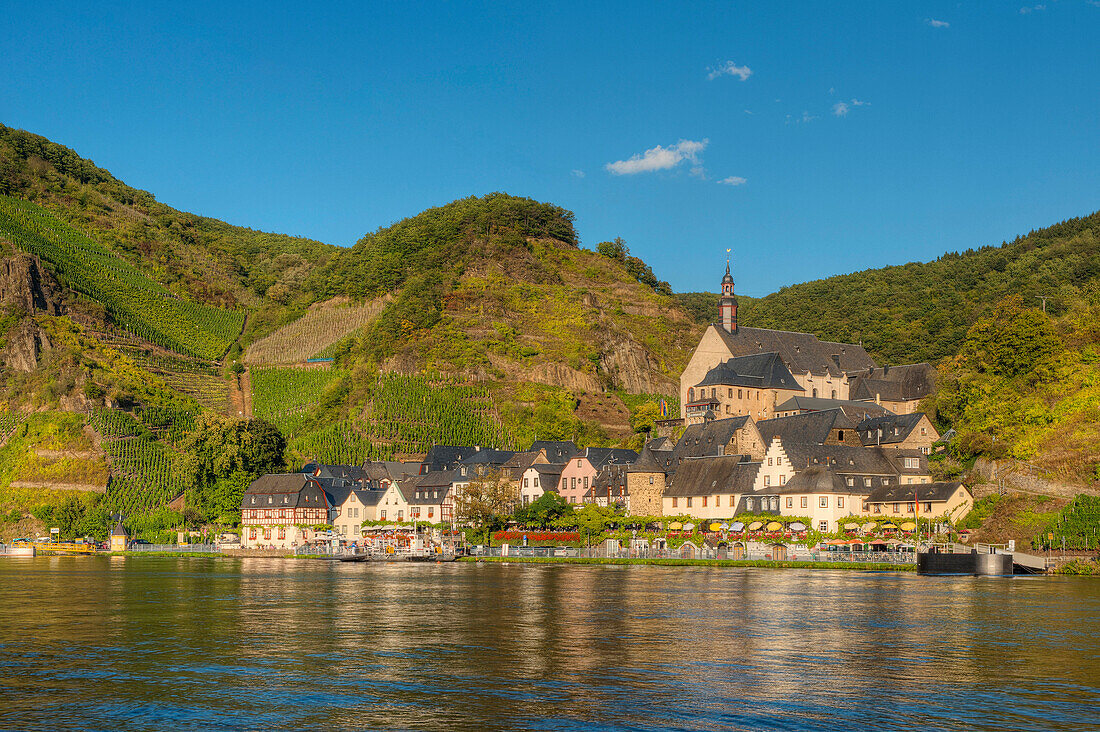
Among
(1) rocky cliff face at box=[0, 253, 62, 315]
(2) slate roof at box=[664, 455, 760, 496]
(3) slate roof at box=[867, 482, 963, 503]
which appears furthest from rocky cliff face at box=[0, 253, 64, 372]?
(3) slate roof at box=[867, 482, 963, 503]

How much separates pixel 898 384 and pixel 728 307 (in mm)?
18710

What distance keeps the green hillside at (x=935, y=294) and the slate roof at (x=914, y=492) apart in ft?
107

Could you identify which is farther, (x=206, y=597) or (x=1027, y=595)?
(x=206, y=597)

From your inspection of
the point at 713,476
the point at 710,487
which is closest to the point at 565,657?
the point at 710,487

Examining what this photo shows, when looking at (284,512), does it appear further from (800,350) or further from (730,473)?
(800,350)

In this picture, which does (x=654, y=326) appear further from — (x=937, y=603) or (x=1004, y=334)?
(x=937, y=603)

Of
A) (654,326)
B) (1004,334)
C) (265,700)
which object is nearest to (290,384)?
(654,326)

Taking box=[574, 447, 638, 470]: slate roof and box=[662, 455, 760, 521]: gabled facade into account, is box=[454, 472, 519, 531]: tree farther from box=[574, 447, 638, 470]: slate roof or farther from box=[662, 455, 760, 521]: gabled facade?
box=[662, 455, 760, 521]: gabled facade

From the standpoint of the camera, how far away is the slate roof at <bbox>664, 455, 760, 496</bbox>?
70.9 metres

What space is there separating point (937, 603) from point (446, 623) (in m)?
18.2

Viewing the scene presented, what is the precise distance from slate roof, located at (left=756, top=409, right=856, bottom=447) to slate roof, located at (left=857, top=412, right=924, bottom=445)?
3.61 feet

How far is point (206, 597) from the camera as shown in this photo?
149 ft

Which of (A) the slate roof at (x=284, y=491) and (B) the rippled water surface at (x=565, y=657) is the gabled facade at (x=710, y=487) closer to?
(B) the rippled water surface at (x=565, y=657)

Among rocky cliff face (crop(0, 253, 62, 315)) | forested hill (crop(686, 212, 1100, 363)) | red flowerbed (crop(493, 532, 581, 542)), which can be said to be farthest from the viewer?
rocky cliff face (crop(0, 253, 62, 315))
